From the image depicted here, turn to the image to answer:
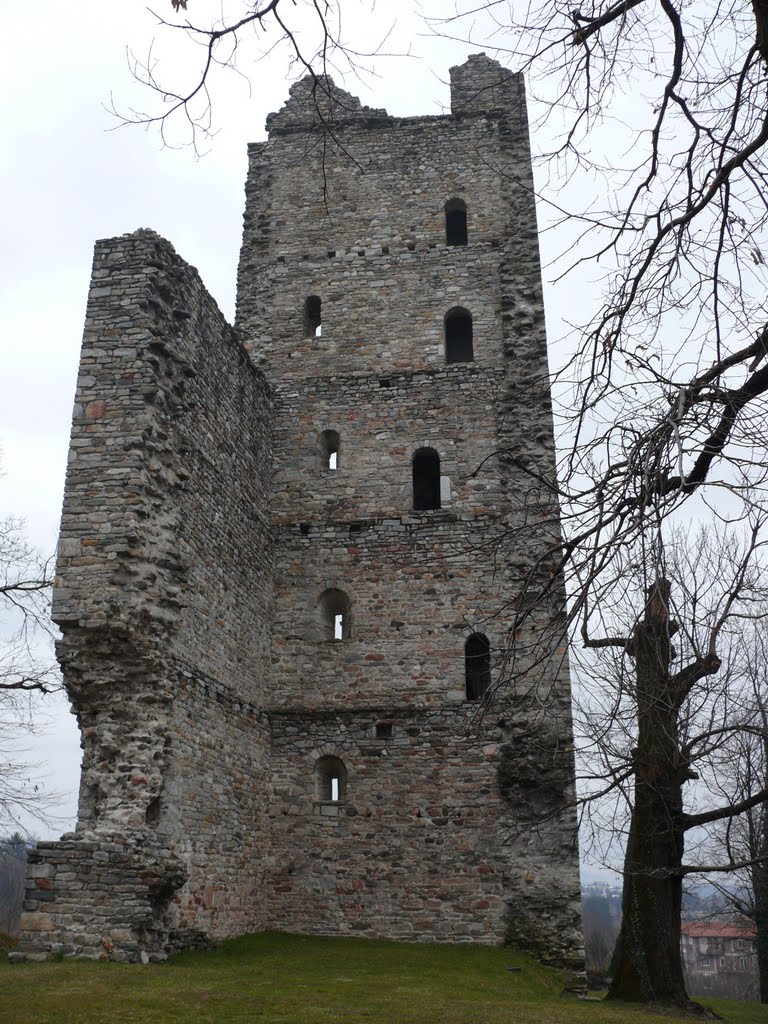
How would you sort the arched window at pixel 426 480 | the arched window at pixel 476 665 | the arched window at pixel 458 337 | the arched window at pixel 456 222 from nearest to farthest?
the arched window at pixel 476 665 < the arched window at pixel 426 480 < the arched window at pixel 458 337 < the arched window at pixel 456 222

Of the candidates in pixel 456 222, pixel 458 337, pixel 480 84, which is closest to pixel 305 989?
pixel 458 337

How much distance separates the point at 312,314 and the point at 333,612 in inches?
230

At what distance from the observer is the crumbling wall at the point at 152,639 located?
9359 millimetres

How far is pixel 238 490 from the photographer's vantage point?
45.6 ft

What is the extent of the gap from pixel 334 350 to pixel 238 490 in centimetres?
394

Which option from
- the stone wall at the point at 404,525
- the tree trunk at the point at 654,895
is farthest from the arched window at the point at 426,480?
the tree trunk at the point at 654,895

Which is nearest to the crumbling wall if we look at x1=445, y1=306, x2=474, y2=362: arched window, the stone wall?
the stone wall

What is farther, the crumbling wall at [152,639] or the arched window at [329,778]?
the arched window at [329,778]

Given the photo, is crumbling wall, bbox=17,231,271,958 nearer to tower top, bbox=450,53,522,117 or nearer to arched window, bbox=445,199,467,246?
arched window, bbox=445,199,467,246

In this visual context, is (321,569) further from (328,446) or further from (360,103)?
(360,103)

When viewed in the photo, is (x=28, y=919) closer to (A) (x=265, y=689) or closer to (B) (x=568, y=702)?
(A) (x=265, y=689)

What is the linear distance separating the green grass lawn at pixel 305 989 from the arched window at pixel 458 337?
9897 millimetres

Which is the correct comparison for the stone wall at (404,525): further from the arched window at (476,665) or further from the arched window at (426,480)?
the arched window at (426,480)

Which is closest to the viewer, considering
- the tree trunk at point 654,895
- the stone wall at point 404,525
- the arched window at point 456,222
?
the tree trunk at point 654,895
